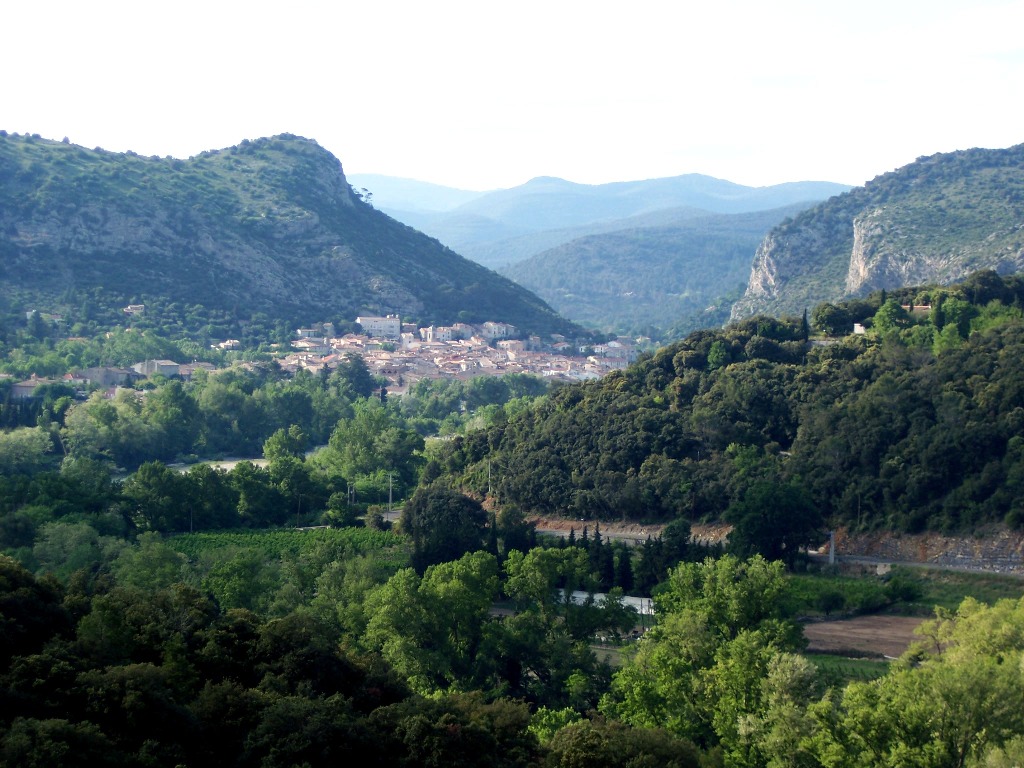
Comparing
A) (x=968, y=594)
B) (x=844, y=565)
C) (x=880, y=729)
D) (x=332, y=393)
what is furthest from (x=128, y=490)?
(x=332, y=393)

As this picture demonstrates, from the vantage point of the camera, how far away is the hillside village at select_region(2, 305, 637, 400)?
8356 centimetres

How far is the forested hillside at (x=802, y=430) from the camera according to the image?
132ft

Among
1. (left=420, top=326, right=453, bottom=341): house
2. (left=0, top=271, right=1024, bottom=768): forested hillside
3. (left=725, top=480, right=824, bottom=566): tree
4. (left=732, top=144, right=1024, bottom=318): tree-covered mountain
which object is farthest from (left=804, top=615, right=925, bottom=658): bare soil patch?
(left=420, top=326, right=453, bottom=341): house

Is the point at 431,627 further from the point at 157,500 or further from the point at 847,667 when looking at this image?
the point at 157,500

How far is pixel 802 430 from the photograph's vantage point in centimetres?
4384

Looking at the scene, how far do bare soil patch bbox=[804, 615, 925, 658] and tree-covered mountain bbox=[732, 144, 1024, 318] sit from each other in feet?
215

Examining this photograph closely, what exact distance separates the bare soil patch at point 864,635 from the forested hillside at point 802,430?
4.89 m

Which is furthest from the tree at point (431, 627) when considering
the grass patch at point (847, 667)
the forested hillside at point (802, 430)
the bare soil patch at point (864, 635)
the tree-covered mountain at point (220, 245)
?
the tree-covered mountain at point (220, 245)

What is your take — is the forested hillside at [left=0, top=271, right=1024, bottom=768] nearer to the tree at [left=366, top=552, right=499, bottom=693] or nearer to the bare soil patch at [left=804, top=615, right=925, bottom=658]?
the tree at [left=366, top=552, right=499, bottom=693]

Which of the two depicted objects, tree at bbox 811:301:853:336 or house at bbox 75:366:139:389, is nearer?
tree at bbox 811:301:853:336

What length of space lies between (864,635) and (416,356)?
229 feet

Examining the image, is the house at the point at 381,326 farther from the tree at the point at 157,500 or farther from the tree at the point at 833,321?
the tree at the point at 157,500

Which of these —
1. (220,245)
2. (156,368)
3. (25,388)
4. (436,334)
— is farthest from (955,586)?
(220,245)

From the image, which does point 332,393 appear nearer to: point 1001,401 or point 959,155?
point 1001,401
